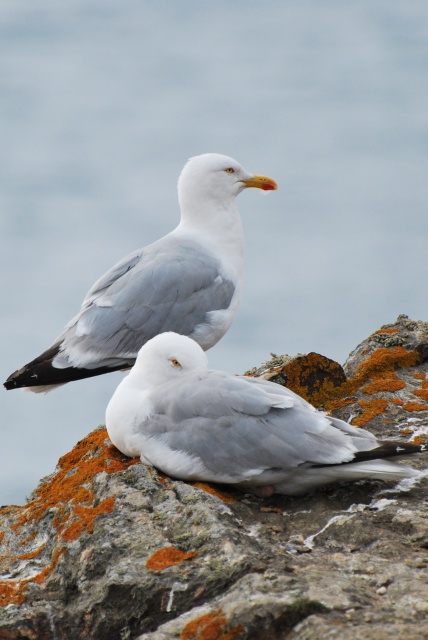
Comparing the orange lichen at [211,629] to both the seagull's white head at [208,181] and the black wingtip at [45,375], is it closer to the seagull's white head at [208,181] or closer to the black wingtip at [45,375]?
the black wingtip at [45,375]

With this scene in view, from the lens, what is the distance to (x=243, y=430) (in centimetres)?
676

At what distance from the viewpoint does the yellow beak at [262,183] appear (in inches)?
458

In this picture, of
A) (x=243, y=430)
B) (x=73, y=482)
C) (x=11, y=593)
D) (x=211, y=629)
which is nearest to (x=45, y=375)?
(x=73, y=482)

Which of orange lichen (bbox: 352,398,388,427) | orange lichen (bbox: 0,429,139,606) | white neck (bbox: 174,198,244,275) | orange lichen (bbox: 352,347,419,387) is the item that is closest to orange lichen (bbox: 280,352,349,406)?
orange lichen (bbox: 352,347,419,387)

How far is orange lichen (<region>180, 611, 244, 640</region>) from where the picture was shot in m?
4.91

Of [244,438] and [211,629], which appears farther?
[244,438]

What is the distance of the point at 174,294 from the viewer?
1016 cm

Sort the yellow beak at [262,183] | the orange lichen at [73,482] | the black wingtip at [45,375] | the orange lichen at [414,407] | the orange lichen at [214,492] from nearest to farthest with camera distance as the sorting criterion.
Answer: the orange lichen at [214,492]
the orange lichen at [73,482]
the orange lichen at [414,407]
the black wingtip at [45,375]
the yellow beak at [262,183]

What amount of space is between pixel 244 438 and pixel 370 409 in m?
1.88

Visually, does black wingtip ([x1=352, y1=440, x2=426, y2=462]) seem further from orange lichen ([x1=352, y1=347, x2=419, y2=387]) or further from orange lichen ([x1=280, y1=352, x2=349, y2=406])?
orange lichen ([x1=352, y1=347, x2=419, y2=387])

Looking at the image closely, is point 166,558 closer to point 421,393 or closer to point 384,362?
point 421,393

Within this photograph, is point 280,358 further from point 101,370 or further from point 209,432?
point 209,432

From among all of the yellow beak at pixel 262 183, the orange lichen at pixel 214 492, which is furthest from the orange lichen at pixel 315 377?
the yellow beak at pixel 262 183

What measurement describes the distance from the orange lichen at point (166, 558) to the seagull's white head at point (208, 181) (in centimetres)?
609
